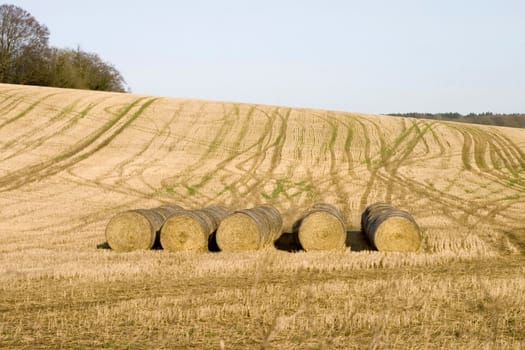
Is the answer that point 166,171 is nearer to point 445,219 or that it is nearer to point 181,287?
point 445,219

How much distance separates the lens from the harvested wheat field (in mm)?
9625

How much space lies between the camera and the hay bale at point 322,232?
57.6 ft

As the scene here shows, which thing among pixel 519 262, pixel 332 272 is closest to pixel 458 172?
pixel 519 262

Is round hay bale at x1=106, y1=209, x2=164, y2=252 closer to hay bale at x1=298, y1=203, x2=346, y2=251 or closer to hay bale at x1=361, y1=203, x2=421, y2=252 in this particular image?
hay bale at x1=298, y1=203, x2=346, y2=251

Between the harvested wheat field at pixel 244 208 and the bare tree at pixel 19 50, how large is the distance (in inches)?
672

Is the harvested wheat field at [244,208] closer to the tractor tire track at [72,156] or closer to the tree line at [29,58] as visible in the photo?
the tractor tire track at [72,156]

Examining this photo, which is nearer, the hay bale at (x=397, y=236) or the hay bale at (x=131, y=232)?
the hay bale at (x=397, y=236)

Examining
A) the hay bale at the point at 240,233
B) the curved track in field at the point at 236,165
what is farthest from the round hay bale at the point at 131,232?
the curved track in field at the point at 236,165

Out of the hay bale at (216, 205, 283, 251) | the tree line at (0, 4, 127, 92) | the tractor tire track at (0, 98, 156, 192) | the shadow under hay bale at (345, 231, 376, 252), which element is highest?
the tree line at (0, 4, 127, 92)

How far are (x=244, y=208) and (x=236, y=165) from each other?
12213mm

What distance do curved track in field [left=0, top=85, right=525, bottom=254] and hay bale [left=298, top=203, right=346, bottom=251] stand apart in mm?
2373

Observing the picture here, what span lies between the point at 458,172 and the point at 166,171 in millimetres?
14795

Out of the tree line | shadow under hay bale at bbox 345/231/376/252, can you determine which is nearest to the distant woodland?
the tree line

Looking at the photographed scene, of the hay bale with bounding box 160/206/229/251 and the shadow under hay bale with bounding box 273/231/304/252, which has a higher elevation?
the hay bale with bounding box 160/206/229/251
